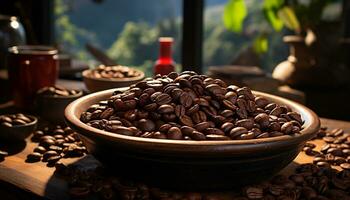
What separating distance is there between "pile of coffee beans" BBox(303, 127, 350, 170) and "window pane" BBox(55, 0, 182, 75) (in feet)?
5.09

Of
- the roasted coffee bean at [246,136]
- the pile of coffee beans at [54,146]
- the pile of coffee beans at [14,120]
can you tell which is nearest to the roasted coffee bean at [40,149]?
the pile of coffee beans at [54,146]

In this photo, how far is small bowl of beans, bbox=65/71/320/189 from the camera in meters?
1.00

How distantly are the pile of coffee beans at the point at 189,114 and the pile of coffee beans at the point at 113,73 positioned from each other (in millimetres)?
533

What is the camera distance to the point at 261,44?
2.91 metres

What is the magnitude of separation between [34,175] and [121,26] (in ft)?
7.54

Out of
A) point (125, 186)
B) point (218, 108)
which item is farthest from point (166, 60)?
point (125, 186)

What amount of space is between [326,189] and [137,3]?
2.43 meters

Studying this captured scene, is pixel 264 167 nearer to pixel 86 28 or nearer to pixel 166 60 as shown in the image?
pixel 166 60

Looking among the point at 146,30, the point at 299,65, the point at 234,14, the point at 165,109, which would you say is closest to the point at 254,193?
the point at 165,109

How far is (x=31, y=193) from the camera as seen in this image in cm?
111

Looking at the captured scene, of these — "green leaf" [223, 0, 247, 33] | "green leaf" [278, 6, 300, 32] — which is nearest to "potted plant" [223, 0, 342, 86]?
"green leaf" [278, 6, 300, 32]

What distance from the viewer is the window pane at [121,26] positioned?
322cm

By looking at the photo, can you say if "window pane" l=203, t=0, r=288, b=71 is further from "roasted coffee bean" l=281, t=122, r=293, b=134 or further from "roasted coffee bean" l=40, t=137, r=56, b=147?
"roasted coffee bean" l=281, t=122, r=293, b=134

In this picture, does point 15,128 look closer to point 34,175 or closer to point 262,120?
point 34,175
